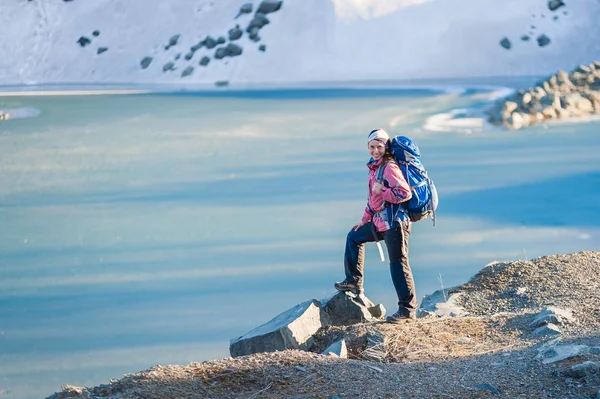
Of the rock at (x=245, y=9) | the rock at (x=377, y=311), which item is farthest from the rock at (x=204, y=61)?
the rock at (x=377, y=311)

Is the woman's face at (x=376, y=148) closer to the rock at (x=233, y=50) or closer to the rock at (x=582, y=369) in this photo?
the rock at (x=582, y=369)

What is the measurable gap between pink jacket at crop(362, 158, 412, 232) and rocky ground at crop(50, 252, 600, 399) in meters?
0.60

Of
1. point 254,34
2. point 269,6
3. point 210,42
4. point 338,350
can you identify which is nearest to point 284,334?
point 338,350

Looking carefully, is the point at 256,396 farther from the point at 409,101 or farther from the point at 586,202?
the point at 409,101

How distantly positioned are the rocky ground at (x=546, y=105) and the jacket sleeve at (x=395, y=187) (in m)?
10.1

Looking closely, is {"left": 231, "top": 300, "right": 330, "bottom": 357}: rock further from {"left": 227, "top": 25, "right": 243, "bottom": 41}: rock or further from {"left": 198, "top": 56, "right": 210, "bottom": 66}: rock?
{"left": 227, "top": 25, "right": 243, "bottom": 41}: rock

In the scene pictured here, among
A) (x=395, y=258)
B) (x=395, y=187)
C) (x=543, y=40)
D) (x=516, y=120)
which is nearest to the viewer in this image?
(x=395, y=187)

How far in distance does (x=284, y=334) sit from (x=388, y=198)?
3.03 ft

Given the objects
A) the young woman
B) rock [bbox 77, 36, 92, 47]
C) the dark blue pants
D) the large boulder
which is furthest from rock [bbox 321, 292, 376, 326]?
rock [bbox 77, 36, 92, 47]

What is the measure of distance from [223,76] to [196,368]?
1937 cm

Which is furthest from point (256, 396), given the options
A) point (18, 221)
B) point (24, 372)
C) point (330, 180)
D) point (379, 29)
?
point (379, 29)

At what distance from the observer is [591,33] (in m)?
25.4

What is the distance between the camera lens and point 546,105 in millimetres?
16016

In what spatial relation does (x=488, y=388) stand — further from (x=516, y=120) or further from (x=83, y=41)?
(x=83, y=41)
